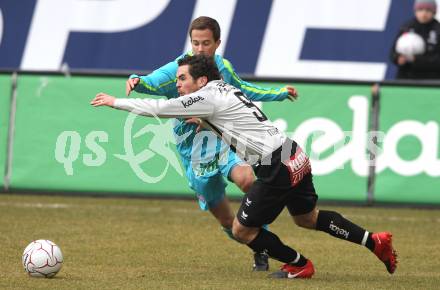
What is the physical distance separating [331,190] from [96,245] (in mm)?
4102

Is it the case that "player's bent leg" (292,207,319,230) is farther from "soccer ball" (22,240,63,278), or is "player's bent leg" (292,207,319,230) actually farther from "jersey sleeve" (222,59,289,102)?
"soccer ball" (22,240,63,278)

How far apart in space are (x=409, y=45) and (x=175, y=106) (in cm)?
693

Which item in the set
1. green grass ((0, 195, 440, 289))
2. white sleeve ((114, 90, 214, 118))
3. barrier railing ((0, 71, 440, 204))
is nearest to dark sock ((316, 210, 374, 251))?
green grass ((0, 195, 440, 289))

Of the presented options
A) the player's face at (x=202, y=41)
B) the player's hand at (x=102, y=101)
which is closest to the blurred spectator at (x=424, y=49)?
the player's face at (x=202, y=41)

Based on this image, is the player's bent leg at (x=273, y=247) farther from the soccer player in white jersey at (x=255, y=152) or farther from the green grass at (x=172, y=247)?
the green grass at (x=172, y=247)

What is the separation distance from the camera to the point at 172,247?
10.0m

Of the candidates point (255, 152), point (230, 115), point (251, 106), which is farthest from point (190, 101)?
point (255, 152)

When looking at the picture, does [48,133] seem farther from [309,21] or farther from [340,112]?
[309,21]

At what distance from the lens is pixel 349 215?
41.1 ft

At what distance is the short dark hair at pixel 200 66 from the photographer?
800cm

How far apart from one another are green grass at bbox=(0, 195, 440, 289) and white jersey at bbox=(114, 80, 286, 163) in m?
1.01

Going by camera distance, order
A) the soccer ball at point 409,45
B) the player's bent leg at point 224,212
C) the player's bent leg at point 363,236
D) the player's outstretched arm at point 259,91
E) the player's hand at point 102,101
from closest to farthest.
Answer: the player's hand at point 102,101 < the player's bent leg at point 363,236 < the player's outstretched arm at point 259,91 < the player's bent leg at point 224,212 < the soccer ball at point 409,45

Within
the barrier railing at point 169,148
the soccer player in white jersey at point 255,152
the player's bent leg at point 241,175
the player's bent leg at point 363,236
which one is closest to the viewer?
the soccer player in white jersey at point 255,152

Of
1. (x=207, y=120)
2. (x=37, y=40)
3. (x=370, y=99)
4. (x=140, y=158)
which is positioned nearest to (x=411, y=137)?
(x=370, y=99)
